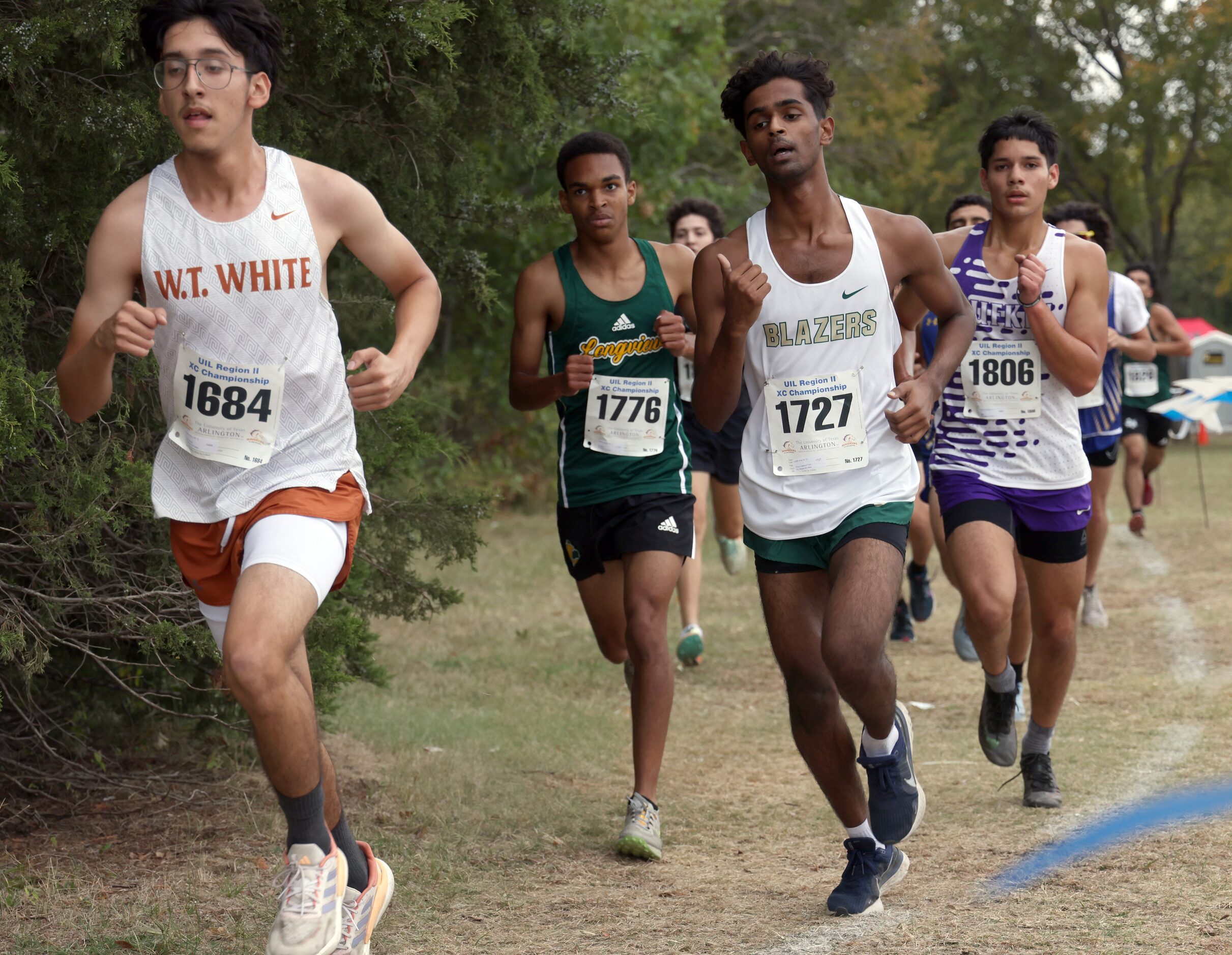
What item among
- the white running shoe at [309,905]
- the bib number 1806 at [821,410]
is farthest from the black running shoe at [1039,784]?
the white running shoe at [309,905]

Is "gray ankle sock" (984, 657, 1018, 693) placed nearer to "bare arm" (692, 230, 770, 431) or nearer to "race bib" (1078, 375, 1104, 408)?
"bare arm" (692, 230, 770, 431)

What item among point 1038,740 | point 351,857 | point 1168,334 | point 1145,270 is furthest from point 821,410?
point 1145,270

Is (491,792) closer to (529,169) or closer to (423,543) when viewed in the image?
(423,543)

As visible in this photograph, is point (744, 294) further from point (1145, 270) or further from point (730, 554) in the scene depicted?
point (1145, 270)

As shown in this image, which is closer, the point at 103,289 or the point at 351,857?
the point at 103,289

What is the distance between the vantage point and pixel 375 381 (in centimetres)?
340

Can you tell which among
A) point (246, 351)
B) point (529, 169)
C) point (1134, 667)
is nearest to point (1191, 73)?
point (529, 169)

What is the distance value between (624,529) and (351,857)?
1.93 meters

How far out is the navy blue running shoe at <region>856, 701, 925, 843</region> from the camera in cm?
418

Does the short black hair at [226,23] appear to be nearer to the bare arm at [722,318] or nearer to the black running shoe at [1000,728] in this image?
the bare arm at [722,318]

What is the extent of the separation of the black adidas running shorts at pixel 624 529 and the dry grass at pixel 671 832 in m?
1.01

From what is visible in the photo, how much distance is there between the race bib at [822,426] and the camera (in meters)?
4.23

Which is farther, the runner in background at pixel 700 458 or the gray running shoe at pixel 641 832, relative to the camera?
the runner in background at pixel 700 458

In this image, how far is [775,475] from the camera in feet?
14.1
